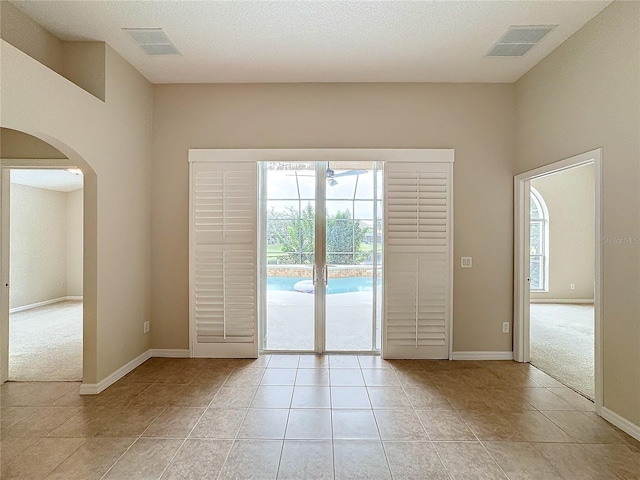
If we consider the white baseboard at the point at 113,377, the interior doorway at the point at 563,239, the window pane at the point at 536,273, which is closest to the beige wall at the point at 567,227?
the interior doorway at the point at 563,239

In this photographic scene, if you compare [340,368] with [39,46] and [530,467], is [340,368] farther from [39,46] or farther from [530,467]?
[39,46]

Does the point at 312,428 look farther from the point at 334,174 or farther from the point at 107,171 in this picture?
the point at 107,171

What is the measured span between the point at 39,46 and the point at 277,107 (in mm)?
2137

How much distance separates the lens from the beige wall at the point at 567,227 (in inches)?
318

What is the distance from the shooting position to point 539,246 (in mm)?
8242

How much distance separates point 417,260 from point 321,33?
2.45m

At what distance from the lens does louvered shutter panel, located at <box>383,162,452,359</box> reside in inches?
163

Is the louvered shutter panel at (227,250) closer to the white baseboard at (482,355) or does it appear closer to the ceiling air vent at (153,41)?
the ceiling air vent at (153,41)

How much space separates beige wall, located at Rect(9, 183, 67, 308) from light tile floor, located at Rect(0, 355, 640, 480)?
4.54 metres

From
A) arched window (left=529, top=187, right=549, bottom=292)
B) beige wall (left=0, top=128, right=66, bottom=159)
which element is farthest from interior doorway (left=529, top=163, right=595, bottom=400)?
beige wall (left=0, top=128, right=66, bottom=159)

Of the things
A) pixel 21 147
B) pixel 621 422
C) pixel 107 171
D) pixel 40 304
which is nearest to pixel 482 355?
pixel 621 422

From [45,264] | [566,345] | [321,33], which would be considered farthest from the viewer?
[45,264]

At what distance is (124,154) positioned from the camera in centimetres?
369

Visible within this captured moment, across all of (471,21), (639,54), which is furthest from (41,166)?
(639,54)
